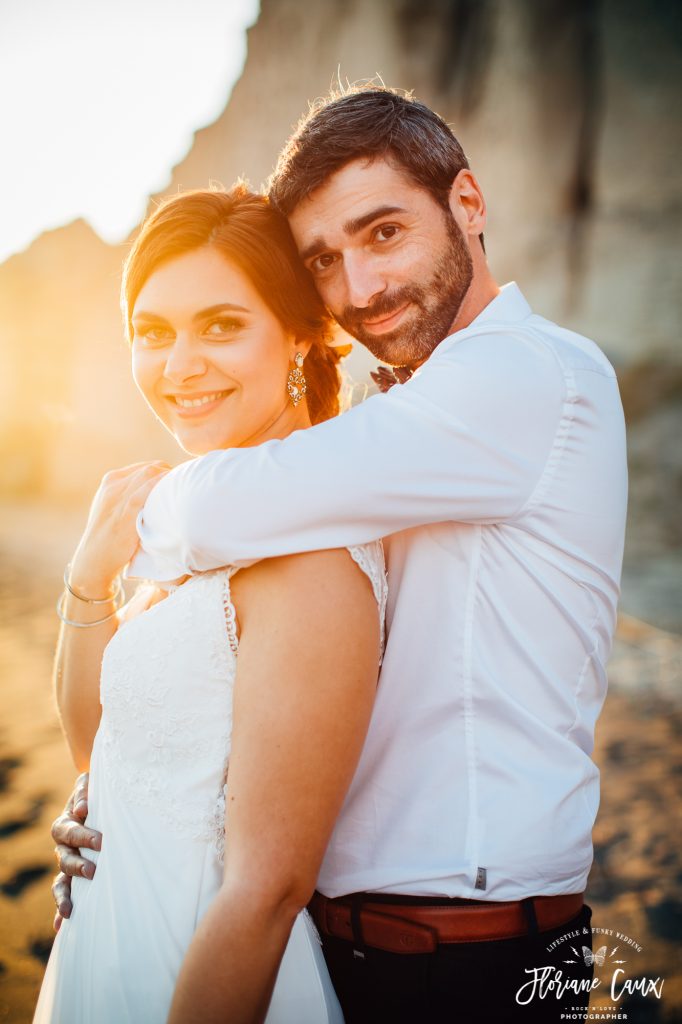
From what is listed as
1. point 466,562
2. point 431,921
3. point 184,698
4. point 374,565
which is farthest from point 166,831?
point 466,562

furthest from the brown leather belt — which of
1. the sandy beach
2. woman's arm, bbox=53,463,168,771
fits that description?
the sandy beach

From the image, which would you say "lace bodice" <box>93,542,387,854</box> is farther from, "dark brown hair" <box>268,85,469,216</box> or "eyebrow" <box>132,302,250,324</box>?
"dark brown hair" <box>268,85,469,216</box>

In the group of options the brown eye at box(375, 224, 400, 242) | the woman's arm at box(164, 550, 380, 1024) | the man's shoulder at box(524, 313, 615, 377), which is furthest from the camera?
the brown eye at box(375, 224, 400, 242)

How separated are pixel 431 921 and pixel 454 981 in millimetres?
113

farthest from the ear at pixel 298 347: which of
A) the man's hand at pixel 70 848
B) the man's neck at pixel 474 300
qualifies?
the man's hand at pixel 70 848

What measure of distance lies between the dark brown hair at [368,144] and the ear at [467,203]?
3cm

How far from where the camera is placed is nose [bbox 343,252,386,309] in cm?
174

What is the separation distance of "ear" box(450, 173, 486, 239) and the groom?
545 millimetres

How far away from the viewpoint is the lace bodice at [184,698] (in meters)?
1.23

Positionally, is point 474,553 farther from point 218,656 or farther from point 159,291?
point 159,291

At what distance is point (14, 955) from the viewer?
10.1 feet

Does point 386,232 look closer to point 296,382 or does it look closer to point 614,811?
point 296,382

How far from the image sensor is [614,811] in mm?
4055

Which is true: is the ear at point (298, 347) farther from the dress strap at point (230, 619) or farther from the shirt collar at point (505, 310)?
the dress strap at point (230, 619)
